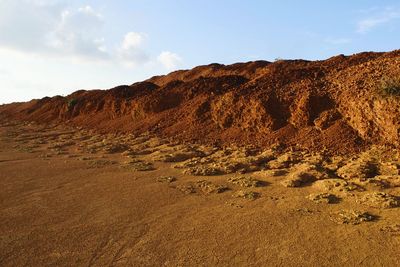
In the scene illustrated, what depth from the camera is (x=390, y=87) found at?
9523 mm

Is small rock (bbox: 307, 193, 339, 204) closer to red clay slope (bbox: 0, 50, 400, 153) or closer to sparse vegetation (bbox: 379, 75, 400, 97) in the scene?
red clay slope (bbox: 0, 50, 400, 153)

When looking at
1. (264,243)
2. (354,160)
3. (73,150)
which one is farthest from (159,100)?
(264,243)

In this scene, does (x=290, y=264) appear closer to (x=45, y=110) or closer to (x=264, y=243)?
(x=264, y=243)

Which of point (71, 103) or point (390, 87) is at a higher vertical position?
point (71, 103)

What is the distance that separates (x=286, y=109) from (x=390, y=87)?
3.14 m

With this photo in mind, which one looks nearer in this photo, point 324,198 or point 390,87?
point 324,198

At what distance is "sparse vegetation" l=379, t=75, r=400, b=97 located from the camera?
9375 mm

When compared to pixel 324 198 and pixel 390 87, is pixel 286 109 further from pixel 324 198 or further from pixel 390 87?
pixel 324 198

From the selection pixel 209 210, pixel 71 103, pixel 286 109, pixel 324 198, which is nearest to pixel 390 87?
pixel 286 109

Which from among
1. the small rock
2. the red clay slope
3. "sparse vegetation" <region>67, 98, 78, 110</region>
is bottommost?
the small rock

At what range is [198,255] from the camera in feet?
19.8

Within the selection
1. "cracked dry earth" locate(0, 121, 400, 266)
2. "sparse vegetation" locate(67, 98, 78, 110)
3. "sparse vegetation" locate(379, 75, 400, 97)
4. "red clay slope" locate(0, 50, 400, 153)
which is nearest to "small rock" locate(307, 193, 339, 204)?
"cracked dry earth" locate(0, 121, 400, 266)

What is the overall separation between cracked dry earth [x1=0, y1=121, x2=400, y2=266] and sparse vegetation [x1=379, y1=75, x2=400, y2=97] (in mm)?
1227

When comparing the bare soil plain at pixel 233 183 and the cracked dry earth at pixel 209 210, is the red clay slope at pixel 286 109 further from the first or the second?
the cracked dry earth at pixel 209 210
